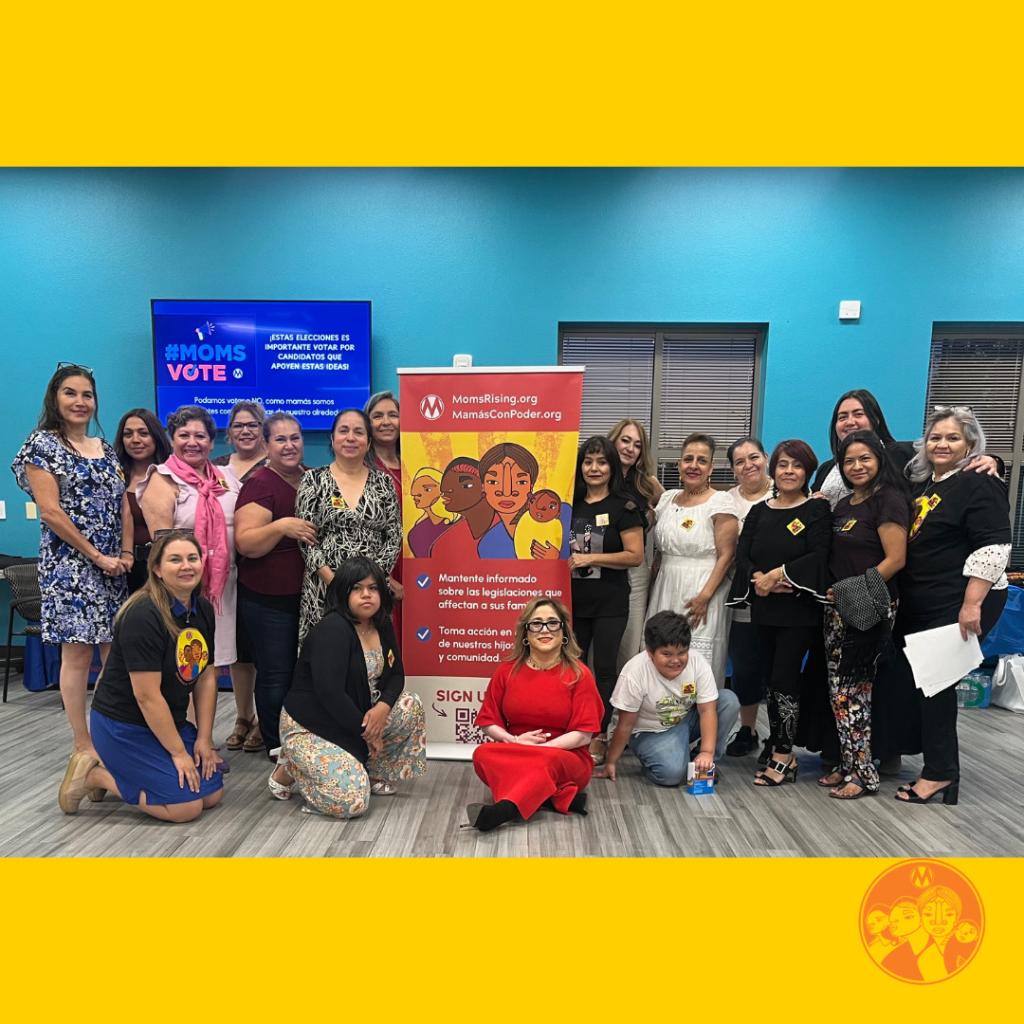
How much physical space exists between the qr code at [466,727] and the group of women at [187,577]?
0.38m

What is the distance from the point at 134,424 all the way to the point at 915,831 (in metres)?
3.66

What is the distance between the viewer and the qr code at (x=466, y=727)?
302 cm

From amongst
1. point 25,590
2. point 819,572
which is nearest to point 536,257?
point 819,572

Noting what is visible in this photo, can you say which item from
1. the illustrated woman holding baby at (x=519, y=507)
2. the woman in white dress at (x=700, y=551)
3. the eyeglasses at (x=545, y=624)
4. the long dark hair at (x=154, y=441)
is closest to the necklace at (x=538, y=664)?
the eyeglasses at (x=545, y=624)

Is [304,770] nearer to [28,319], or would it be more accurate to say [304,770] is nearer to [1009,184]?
[28,319]

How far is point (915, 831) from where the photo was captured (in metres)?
2.42

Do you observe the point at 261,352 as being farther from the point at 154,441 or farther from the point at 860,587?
the point at 860,587

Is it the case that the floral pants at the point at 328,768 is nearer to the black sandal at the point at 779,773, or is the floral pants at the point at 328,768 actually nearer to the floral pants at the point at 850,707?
the black sandal at the point at 779,773

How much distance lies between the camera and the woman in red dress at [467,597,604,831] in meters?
2.45

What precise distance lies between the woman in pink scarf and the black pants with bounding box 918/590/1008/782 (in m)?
3.06

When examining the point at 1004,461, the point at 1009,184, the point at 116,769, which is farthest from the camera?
the point at 1004,461

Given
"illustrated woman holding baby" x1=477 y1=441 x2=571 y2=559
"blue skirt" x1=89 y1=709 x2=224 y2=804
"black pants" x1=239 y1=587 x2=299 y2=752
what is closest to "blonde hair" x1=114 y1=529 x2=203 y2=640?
"blue skirt" x1=89 y1=709 x2=224 y2=804

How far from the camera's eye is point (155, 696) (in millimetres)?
2275

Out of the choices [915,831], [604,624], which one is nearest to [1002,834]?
[915,831]
